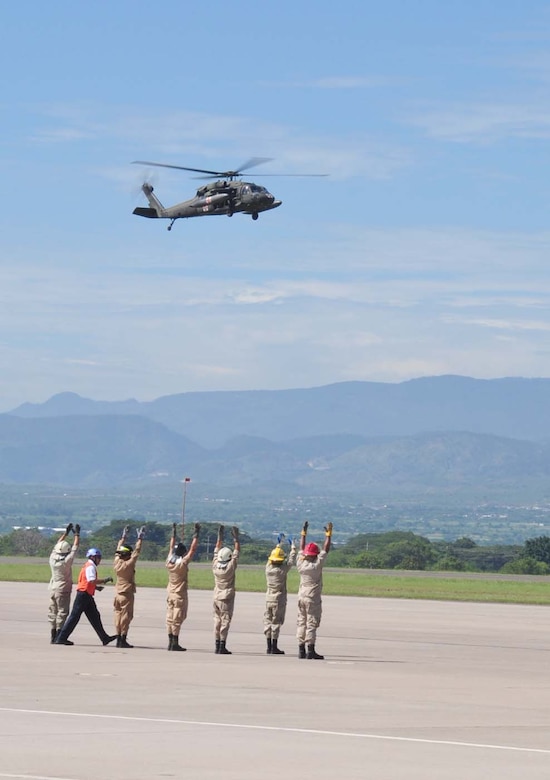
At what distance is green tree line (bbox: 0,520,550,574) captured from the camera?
79688mm

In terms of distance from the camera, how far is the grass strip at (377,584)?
52.4 m

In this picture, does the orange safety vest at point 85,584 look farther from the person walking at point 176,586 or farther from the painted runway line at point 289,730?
the painted runway line at point 289,730

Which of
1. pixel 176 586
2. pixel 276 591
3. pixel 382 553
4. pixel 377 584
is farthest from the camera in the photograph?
pixel 382 553

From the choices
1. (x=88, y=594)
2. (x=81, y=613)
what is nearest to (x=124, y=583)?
(x=88, y=594)

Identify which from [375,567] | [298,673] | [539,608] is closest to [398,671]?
[298,673]

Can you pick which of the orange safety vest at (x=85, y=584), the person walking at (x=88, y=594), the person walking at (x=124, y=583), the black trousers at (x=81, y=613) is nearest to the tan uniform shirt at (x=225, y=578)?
the person walking at (x=124, y=583)

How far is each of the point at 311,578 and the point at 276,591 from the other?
1.43 meters

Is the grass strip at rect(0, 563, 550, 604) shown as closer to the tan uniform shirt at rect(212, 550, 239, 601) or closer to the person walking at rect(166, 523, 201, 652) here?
the person walking at rect(166, 523, 201, 652)

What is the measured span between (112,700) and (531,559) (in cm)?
6226

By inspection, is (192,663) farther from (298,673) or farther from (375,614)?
(375,614)

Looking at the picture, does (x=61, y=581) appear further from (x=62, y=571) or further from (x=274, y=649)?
(x=274, y=649)

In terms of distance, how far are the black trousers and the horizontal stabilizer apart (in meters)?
36.7

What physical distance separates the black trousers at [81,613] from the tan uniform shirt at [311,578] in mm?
4013

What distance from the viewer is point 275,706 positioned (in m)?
20.2
